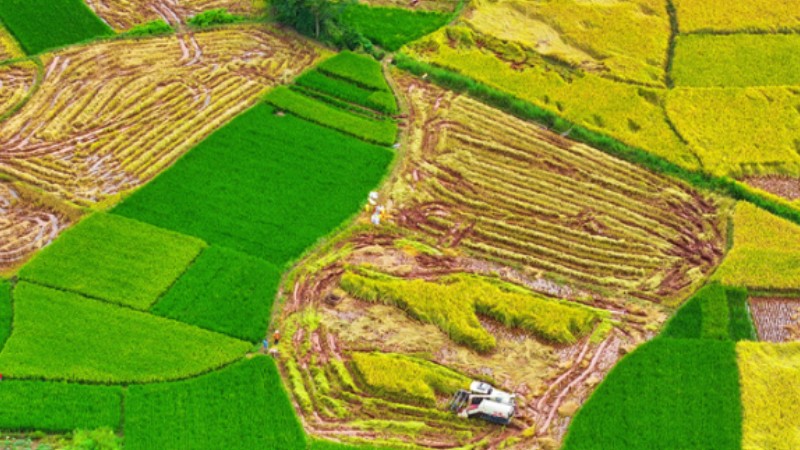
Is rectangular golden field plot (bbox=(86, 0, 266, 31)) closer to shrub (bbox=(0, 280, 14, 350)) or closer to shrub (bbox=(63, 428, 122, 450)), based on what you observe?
shrub (bbox=(0, 280, 14, 350))

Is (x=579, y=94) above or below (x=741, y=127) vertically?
above

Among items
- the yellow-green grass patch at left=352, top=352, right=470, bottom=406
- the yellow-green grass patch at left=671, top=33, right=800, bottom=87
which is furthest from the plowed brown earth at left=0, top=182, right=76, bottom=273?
the yellow-green grass patch at left=671, top=33, right=800, bottom=87

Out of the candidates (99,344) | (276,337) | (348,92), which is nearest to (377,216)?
(276,337)

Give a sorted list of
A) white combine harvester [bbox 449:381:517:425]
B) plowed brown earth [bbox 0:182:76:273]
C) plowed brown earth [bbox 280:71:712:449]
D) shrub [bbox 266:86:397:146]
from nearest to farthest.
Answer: white combine harvester [bbox 449:381:517:425]
plowed brown earth [bbox 280:71:712:449]
plowed brown earth [bbox 0:182:76:273]
shrub [bbox 266:86:397:146]

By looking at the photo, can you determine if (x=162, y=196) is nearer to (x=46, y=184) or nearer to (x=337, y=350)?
(x=46, y=184)

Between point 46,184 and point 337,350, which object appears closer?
point 337,350

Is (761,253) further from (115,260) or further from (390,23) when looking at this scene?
(115,260)

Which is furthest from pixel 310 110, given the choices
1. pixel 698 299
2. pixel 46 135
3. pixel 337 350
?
pixel 698 299
